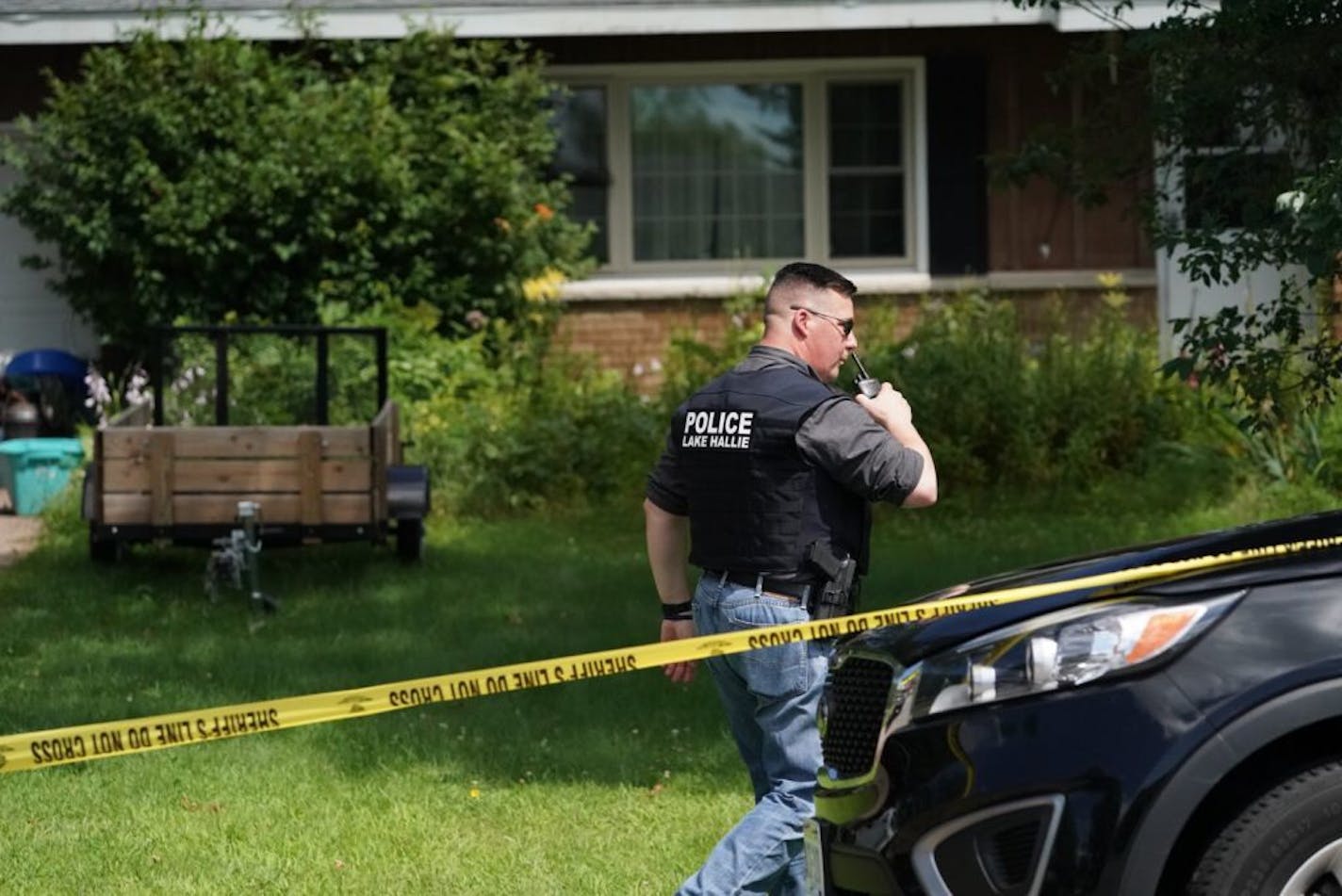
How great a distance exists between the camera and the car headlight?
420 cm

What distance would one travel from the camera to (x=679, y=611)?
18.5 ft

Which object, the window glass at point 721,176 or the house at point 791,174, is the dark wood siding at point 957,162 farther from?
the window glass at point 721,176

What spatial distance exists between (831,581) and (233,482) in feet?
20.3

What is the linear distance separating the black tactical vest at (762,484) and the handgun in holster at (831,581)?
0.09 ft

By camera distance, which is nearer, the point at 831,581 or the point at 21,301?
the point at 831,581

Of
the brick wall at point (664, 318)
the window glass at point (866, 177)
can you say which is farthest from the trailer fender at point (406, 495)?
the window glass at point (866, 177)

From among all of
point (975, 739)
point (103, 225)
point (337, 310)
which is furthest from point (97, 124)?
point (975, 739)

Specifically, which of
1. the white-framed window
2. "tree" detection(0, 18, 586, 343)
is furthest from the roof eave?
the white-framed window

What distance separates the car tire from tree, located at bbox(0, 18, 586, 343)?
1169cm

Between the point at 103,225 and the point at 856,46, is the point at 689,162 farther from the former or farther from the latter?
the point at 103,225

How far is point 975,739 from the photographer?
14.0 feet

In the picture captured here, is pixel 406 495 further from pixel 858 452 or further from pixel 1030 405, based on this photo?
pixel 858 452

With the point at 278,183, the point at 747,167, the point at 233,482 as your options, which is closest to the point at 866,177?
the point at 747,167

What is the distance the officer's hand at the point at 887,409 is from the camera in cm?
533
